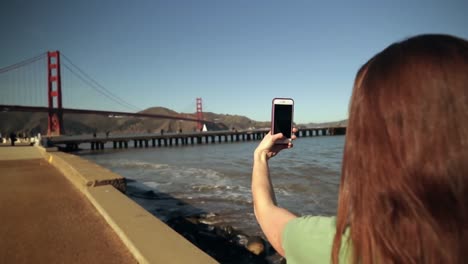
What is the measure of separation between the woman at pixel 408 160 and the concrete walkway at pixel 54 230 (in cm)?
245

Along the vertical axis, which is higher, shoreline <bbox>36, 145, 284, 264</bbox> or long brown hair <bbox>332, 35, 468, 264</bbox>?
long brown hair <bbox>332, 35, 468, 264</bbox>

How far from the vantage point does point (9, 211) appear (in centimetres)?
462

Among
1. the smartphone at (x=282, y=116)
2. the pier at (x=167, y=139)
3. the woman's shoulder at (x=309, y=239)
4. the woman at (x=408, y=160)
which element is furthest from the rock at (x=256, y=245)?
the pier at (x=167, y=139)

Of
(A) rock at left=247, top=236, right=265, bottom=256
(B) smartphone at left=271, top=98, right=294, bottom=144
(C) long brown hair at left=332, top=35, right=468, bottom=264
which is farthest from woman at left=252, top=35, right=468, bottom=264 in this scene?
(A) rock at left=247, top=236, right=265, bottom=256

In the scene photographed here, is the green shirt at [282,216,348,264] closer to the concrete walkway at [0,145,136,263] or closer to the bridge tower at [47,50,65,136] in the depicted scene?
the concrete walkway at [0,145,136,263]

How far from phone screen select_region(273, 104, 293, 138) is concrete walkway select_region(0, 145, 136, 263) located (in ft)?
6.17

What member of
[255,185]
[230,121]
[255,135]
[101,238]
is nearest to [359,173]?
[255,185]

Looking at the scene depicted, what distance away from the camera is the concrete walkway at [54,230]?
2.96 meters

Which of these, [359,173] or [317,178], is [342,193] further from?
[317,178]

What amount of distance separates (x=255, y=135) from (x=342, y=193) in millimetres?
65619

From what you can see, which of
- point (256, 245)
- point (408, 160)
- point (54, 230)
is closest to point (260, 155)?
point (408, 160)

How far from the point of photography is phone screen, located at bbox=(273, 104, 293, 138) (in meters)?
1.60

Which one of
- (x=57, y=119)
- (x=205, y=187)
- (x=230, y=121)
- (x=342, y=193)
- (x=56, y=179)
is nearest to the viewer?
(x=342, y=193)

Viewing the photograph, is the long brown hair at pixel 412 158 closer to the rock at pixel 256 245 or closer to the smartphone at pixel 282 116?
the smartphone at pixel 282 116
